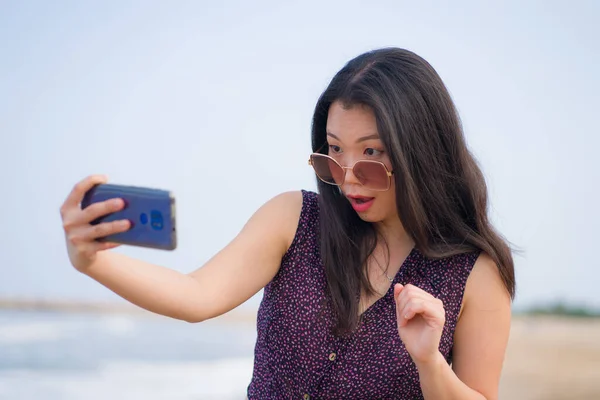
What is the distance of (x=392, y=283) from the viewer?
2355 millimetres

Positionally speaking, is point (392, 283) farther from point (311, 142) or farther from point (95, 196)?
point (95, 196)

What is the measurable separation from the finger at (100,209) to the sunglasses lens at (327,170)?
2.87ft

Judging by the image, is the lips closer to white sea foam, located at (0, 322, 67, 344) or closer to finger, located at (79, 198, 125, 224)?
finger, located at (79, 198, 125, 224)

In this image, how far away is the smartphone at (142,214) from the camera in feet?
4.78

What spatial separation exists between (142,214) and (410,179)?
952 millimetres

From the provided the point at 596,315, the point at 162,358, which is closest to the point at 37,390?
the point at 162,358

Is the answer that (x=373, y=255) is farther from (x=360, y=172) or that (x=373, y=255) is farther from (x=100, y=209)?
(x=100, y=209)

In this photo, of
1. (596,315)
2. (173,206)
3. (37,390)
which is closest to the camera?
(173,206)

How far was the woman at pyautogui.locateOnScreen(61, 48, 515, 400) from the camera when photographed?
2.19 m

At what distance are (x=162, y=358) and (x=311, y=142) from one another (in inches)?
176

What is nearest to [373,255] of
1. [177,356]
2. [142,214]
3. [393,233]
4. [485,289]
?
[393,233]

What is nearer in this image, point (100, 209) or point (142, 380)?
point (100, 209)

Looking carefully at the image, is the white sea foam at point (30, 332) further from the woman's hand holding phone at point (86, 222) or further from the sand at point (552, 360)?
the woman's hand holding phone at point (86, 222)

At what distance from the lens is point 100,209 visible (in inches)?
57.6
